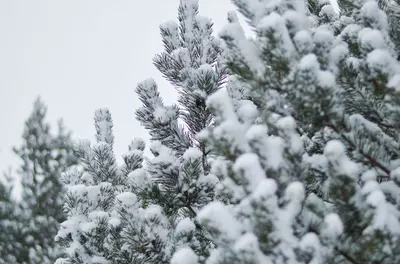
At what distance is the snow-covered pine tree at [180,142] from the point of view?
1.95 metres

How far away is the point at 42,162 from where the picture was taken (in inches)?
473

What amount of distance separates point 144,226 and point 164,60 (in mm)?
1177

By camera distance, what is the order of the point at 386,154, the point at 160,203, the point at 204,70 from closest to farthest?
the point at 386,154
the point at 160,203
the point at 204,70

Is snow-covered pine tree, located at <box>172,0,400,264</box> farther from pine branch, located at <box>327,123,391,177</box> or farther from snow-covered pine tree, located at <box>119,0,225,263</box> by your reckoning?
snow-covered pine tree, located at <box>119,0,225,263</box>

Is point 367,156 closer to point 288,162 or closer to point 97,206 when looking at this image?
point 288,162

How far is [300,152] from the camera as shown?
1.31 metres

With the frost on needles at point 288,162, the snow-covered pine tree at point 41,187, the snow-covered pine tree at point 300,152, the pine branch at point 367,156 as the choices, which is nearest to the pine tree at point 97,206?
the frost on needles at point 288,162

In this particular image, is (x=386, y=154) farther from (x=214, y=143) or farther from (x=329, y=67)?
(x=214, y=143)

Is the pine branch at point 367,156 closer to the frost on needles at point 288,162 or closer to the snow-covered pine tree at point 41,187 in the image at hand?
the frost on needles at point 288,162

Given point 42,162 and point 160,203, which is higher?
point 42,162

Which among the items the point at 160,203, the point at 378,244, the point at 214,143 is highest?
the point at 160,203

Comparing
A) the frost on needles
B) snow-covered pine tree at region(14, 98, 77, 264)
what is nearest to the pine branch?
the frost on needles

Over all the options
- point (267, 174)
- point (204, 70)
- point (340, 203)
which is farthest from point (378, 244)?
point (204, 70)

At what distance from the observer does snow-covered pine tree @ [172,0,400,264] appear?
118 centimetres
